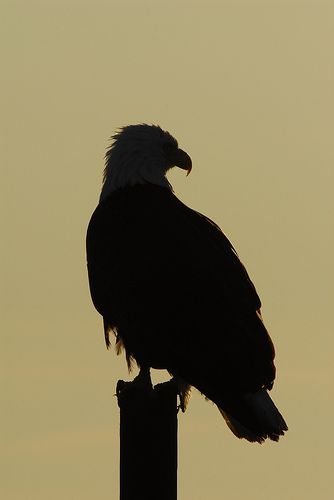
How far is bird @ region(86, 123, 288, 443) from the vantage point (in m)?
7.70

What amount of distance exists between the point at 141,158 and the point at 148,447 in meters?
5.14

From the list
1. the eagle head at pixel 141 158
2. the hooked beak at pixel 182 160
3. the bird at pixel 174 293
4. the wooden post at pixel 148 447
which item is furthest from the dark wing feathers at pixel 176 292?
the wooden post at pixel 148 447

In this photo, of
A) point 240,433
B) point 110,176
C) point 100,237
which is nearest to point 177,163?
point 110,176

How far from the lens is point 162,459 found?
594cm

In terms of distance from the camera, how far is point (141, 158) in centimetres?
1077

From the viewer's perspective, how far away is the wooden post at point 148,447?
5817 mm

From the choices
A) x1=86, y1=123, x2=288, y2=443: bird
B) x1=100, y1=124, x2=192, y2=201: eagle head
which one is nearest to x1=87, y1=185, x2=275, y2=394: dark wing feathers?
x1=86, y1=123, x2=288, y2=443: bird

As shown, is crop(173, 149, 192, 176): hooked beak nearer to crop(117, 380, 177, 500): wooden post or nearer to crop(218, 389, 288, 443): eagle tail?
crop(218, 389, 288, 443): eagle tail

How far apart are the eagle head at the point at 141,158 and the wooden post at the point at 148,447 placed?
4.45 meters

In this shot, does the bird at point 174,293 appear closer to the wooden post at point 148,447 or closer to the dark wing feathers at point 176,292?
the dark wing feathers at point 176,292

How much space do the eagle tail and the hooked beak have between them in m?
3.82

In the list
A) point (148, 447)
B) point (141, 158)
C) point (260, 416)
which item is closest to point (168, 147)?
point (141, 158)

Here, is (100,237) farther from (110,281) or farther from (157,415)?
(157,415)

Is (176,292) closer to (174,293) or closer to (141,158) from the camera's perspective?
(174,293)
